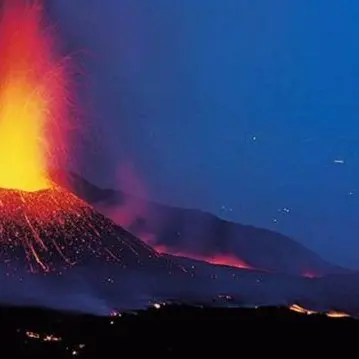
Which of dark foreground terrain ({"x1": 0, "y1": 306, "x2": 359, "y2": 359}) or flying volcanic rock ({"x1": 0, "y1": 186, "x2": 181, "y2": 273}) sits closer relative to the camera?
dark foreground terrain ({"x1": 0, "y1": 306, "x2": 359, "y2": 359})

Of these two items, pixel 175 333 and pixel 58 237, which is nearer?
pixel 175 333

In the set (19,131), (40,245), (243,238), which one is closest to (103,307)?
(40,245)

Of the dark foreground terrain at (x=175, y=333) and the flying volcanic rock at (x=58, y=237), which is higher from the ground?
the flying volcanic rock at (x=58, y=237)

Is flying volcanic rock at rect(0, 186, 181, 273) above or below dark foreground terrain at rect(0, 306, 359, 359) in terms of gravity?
above

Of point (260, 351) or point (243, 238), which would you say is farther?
point (243, 238)

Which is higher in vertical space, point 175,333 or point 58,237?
point 58,237

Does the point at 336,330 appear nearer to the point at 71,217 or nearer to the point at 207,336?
the point at 207,336

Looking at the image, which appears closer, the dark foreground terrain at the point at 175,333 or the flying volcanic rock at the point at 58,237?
the dark foreground terrain at the point at 175,333

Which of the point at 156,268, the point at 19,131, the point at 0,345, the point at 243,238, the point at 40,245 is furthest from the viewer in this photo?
the point at 243,238
